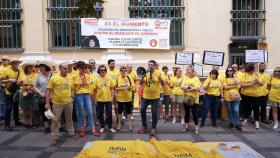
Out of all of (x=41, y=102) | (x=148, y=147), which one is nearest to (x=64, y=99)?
(x=41, y=102)

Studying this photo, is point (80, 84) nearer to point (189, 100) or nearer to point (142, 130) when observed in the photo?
point (142, 130)

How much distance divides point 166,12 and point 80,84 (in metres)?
6.74

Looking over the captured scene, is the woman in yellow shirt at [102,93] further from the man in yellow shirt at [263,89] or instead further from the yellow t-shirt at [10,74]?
the man in yellow shirt at [263,89]

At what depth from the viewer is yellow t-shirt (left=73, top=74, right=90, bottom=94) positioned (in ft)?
28.8

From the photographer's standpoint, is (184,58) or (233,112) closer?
(233,112)

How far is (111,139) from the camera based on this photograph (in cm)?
863

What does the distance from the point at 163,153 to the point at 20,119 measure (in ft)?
18.6

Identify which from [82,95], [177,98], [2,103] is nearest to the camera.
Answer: [82,95]

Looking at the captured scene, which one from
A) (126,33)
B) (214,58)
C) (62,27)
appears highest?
(62,27)

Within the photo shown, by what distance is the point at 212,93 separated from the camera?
392 inches

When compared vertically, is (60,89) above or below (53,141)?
above

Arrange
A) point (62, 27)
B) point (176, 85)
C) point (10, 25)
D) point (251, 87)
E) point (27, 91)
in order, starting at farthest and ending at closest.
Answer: point (62, 27) < point (10, 25) < point (176, 85) < point (251, 87) < point (27, 91)

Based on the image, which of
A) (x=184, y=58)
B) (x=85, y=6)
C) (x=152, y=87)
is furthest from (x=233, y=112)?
(x=85, y=6)

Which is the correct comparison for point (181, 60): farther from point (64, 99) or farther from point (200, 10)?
point (64, 99)
